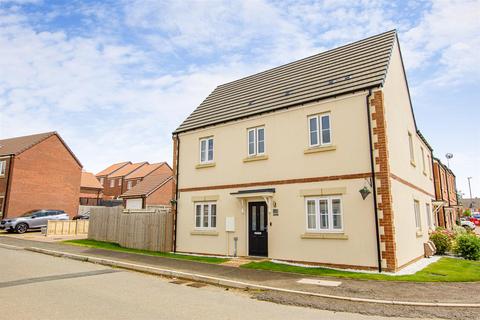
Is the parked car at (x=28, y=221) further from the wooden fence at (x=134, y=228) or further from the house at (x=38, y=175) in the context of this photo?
the wooden fence at (x=134, y=228)

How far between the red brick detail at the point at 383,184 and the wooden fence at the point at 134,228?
33.4 ft

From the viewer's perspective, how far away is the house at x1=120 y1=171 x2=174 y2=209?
35.7 metres

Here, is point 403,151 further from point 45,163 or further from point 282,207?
point 45,163

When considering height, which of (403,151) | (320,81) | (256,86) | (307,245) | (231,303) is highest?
(256,86)

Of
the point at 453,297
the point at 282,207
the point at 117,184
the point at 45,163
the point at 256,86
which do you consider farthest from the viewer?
the point at 117,184

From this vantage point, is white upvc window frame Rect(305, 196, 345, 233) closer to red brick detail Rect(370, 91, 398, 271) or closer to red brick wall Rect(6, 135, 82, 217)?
red brick detail Rect(370, 91, 398, 271)

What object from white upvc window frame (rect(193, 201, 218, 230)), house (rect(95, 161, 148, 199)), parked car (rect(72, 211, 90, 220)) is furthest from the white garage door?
white upvc window frame (rect(193, 201, 218, 230))

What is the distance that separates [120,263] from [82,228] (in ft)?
54.6

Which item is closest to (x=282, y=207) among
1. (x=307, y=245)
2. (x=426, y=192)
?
(x=307, y=245)

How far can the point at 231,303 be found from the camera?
7.55 metres

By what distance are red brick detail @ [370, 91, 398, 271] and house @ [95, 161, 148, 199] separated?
51.2 meters

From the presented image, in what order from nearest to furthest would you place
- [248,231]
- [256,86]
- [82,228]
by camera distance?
[248,231], [256,86], [82,228]

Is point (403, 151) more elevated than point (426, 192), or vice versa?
point (403, 151)

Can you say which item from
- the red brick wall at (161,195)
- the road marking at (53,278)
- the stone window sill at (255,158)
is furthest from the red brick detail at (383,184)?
the red brick wall at (161,195)
